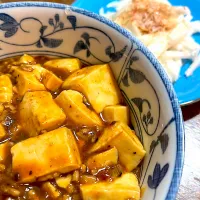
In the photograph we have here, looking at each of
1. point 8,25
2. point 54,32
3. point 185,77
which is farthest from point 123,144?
→ point 185,77

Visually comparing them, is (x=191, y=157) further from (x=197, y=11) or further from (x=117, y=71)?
(x=197, y=11)

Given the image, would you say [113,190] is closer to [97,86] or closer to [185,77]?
[97,86]

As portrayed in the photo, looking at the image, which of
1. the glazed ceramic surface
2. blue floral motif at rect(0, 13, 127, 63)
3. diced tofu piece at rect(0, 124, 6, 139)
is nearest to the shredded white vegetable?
the glazed ceramic surface

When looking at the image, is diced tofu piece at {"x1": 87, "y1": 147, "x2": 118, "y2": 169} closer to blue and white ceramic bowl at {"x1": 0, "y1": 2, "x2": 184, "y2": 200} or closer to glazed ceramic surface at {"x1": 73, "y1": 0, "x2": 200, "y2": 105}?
blue and white ceramic bowl at {"x1": 0, "y1": 2, "x2": 184, "y2": 200}

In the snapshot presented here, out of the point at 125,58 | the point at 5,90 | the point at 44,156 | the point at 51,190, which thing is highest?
the point at 125,58

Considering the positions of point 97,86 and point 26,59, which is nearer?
point 97,86

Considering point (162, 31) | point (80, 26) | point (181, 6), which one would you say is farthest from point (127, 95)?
point (181, 6)
